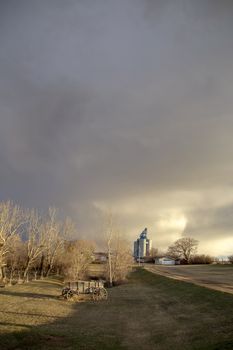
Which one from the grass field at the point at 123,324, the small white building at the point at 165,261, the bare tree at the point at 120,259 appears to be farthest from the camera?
the small white building at the point at 165,261

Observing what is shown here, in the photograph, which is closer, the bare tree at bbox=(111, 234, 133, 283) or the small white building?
the bare tree at bbox=(111, 234, 133, 283)

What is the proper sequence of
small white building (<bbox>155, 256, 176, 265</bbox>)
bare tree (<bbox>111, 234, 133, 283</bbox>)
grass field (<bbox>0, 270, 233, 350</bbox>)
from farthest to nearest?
small white building (<bbox>155, 256, 176, 265</bbox>), bare tree (<bbox>111, 234, 133, 283</bbox>), grass field (<bbox>0, 270, 233, 350</bbox>)

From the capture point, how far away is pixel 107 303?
40406 millimetres

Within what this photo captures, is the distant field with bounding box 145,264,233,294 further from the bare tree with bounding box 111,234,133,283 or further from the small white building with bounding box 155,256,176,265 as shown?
the small white building with bounding box 155,256,176,265

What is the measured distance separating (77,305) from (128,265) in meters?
46.1

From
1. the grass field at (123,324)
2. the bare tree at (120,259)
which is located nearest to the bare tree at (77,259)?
the bare tree at (120,259)

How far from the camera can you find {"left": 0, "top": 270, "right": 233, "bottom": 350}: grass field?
19891 mm

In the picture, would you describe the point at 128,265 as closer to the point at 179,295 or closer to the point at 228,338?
the point at 179,295

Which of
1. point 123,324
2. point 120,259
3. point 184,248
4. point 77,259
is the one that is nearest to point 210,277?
point 120,259

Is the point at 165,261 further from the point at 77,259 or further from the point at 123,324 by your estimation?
the point at 123,324

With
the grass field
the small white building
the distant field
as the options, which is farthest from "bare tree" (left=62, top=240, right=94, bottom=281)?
the small white building

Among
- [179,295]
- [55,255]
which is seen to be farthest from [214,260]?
[179,295]

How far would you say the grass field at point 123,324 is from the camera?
19.9 meters

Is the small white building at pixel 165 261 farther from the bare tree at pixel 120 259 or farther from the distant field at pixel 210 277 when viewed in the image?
the bare tree at pixel 120 259
